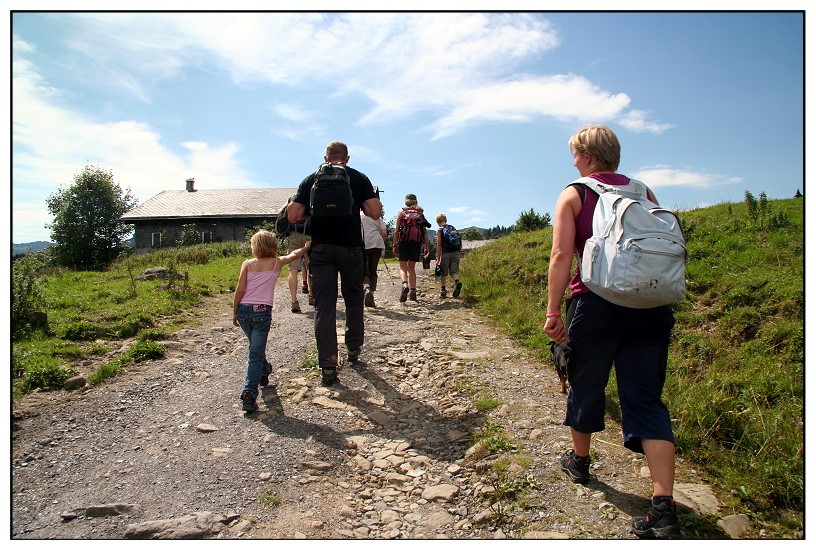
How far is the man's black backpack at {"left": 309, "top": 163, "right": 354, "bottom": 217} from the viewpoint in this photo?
4.98m

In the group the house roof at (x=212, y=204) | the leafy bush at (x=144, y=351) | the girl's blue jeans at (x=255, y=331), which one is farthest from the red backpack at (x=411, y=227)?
the house roof at (x=212, y=204)

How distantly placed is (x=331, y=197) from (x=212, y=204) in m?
37.4

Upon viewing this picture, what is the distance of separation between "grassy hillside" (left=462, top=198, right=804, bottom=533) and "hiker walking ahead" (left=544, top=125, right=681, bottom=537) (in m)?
0.66

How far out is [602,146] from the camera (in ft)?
9.71

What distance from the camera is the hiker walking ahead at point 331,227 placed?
5.02 meters

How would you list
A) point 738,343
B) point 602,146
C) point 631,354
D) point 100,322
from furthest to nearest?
point 100,322 → point 738,343 → point 602,146 → point 631,354

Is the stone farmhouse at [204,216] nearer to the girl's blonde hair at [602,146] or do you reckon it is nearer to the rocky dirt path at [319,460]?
the rocky dirt path at [319,460]

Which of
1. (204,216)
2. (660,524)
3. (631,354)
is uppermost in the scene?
(204,216)

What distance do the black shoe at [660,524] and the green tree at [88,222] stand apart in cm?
4332

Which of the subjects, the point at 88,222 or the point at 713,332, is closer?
the point at 713,332

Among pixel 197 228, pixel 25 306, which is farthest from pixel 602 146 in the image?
pixel 197 228

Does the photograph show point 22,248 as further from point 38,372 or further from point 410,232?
point 410,232

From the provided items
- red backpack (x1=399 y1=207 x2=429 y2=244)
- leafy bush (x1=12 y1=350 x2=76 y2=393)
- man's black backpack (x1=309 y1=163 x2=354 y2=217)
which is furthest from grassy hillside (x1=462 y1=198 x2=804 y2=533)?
leafy bush (x1=12 y1=350 x2=76 y2=393)
